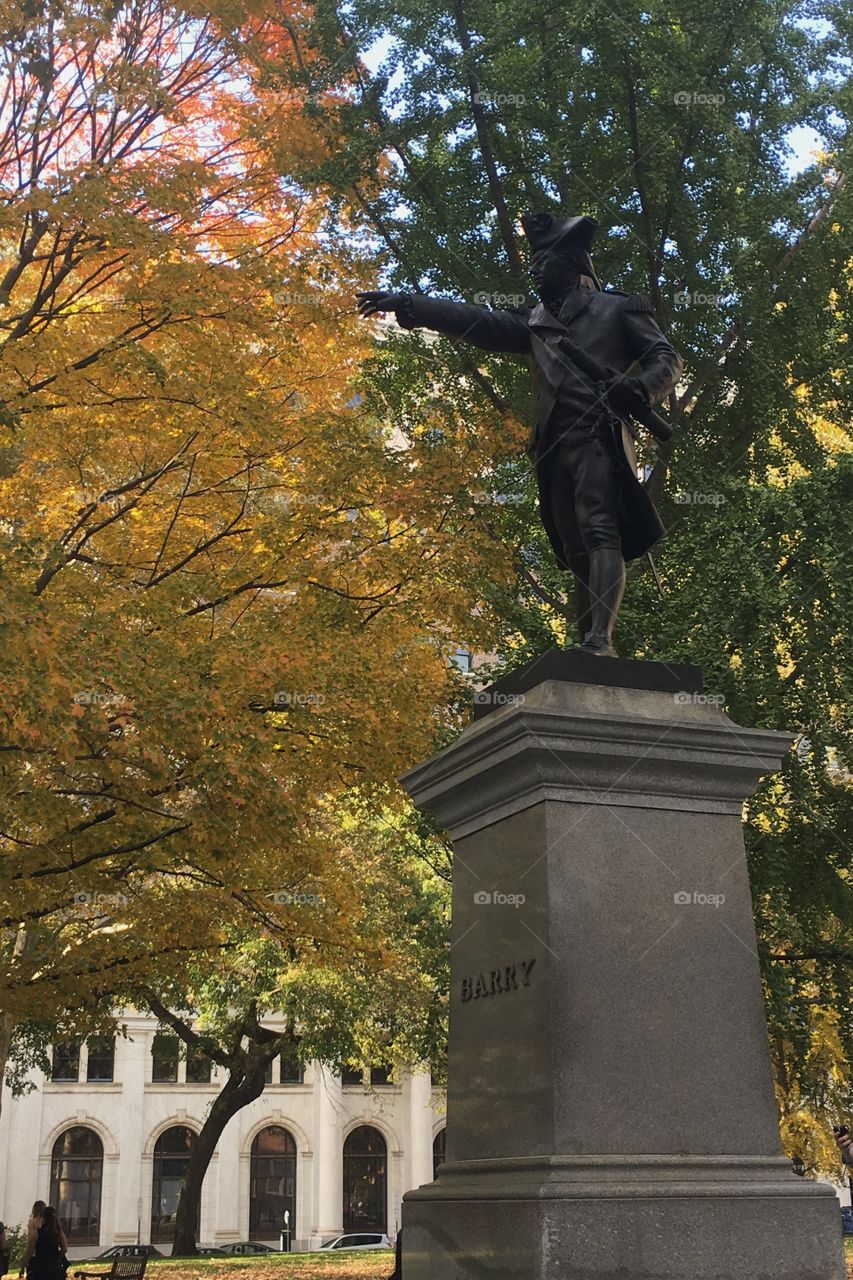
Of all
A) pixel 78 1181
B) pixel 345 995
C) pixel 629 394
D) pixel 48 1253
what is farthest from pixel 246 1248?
pixel 629 394

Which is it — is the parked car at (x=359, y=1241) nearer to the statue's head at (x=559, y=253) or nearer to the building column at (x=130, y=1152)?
the building column at (x=130, y=1152)

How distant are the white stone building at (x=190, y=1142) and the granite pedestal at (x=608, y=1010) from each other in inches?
1714

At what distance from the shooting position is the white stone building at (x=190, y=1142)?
160ft

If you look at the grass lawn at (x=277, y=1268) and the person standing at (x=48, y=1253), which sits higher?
the person standing at (x=48, y=1253)

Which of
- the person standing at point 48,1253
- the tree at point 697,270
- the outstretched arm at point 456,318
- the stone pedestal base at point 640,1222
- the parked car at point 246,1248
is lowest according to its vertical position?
the parked car at point 246,1248

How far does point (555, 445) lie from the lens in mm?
6934

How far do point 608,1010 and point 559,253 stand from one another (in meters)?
4.07

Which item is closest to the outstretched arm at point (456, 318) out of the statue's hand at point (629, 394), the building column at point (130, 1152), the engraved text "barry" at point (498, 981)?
the statue's hand at point (629, 394)

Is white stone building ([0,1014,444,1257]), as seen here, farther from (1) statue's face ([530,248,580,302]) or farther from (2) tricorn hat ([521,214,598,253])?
(2) tricorn hat ([521,214,598,253])

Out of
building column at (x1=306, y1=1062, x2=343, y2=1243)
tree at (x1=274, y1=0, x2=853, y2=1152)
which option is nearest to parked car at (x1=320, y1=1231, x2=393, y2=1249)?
building column at (x1=306, y1=1062, x2=343, y2=1243)

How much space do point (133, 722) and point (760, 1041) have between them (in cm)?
686

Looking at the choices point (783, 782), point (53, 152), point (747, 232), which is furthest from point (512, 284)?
point (783, 782)

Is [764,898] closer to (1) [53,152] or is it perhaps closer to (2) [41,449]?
(2) [41,449]

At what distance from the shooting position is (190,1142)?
51.2 m
